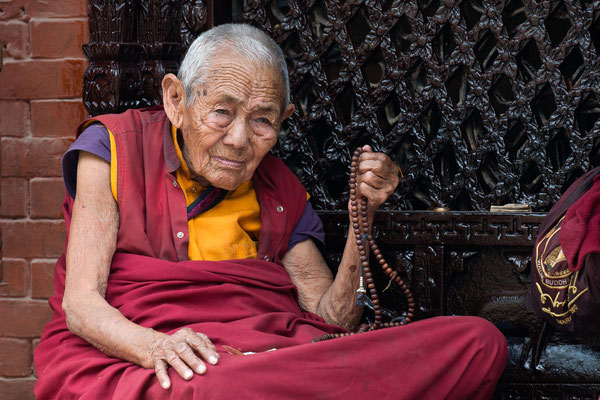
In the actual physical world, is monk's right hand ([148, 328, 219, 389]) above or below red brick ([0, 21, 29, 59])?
below

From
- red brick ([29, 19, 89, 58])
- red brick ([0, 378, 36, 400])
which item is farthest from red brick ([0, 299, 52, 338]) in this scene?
red brick ([29, 19, 89, 58])

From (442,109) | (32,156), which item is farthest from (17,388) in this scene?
(442,109)

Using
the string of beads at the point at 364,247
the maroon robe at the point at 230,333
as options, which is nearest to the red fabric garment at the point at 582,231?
the maroon robe at the point at 230,333

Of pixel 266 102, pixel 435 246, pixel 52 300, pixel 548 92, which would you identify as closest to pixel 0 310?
pixel 52 300

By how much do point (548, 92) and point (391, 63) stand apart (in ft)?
2.05

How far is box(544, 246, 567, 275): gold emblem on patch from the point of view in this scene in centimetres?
217

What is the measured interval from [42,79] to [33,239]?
2.16 feet

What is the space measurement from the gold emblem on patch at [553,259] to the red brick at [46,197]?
1908 mm

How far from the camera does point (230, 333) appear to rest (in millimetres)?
2227

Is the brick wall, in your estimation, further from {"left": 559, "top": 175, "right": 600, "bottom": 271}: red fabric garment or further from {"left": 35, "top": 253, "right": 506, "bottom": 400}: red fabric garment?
{"left": 559, "top": 175, "right": 600, "bottom": 271}: red fabric garment

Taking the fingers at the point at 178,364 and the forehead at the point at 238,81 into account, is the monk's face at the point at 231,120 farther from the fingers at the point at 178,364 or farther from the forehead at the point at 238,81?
the fingers at the point at 178,364

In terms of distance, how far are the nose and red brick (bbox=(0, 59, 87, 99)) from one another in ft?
3.14

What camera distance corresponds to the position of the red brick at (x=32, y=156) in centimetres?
306

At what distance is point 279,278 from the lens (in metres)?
2.55
